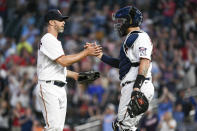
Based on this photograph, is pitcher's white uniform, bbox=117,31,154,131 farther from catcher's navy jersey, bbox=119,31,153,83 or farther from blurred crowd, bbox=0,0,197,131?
blurred crowd, bbox=0,0,197,131

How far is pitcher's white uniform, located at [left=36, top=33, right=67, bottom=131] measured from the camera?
354 inches

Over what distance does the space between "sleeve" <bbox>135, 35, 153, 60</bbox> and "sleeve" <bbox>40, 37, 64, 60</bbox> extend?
120 centimetres

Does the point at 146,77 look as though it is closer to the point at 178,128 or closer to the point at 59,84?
the point at 59,84

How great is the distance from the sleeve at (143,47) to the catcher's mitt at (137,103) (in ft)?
1.88

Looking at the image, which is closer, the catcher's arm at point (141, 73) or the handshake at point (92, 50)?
the catcher's arm at point (141, 73)

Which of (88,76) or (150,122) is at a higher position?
(88,76)

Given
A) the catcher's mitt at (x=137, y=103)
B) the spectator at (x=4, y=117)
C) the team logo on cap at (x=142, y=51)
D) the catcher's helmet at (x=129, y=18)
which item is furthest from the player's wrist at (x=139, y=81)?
the spectator at (x=4, y=117)

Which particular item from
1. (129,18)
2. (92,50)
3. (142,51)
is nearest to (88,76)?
(92,50)

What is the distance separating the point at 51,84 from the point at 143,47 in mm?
1564

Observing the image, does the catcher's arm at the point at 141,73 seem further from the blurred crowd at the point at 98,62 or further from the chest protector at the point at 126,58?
the blurred crowd at the point at 98,62

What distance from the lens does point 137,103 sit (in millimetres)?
8336

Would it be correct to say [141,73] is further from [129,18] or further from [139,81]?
[129,18]

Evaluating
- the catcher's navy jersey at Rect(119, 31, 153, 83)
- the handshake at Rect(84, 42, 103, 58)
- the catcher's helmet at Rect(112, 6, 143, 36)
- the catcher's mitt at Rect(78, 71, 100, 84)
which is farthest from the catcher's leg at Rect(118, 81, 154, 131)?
the catcher's mitt at Rect(78, 71, 100, 84)

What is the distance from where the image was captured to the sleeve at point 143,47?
8.57 metres
